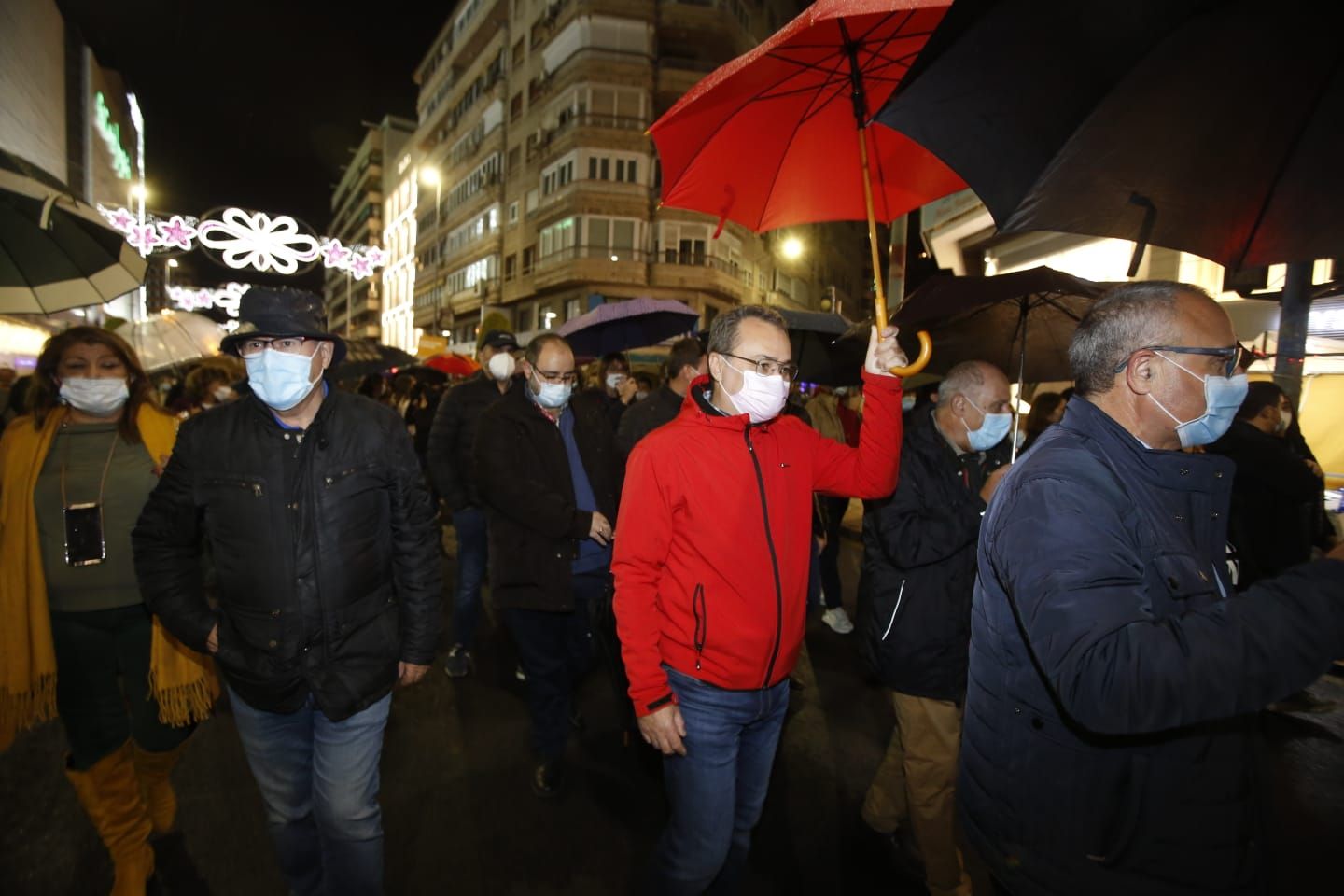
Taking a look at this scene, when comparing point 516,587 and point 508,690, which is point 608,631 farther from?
point 508,690

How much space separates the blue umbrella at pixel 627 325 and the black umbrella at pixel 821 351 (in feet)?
3.45

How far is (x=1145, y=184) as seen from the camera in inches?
76.7

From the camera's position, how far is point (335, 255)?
10.3 metres

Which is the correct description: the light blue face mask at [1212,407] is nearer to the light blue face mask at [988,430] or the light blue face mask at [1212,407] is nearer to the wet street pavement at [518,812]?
the light blue face mask at [988,430]

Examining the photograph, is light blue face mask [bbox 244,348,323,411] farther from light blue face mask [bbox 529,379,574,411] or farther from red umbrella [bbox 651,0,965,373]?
red umbrella [bbox 651,0,965,373]

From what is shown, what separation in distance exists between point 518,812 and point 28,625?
2345 mm

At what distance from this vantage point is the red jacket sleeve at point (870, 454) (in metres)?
2.44

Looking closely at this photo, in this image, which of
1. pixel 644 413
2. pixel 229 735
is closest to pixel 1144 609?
pixel 644 413

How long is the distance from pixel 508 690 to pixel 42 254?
3691 millimetres

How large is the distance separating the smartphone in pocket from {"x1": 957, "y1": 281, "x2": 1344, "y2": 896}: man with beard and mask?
3484 millimetres

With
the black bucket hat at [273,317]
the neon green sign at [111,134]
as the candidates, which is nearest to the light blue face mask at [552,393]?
the black bucket hat at [273,317]

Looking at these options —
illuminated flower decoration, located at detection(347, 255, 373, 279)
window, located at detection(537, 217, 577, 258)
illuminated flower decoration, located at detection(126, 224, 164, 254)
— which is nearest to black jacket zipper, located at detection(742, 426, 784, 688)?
illuminated flower decoration, located at detection(347, 255, 373, 279)

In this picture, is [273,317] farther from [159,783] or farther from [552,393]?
[159,783]

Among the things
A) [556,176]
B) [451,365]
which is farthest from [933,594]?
[556,176]
